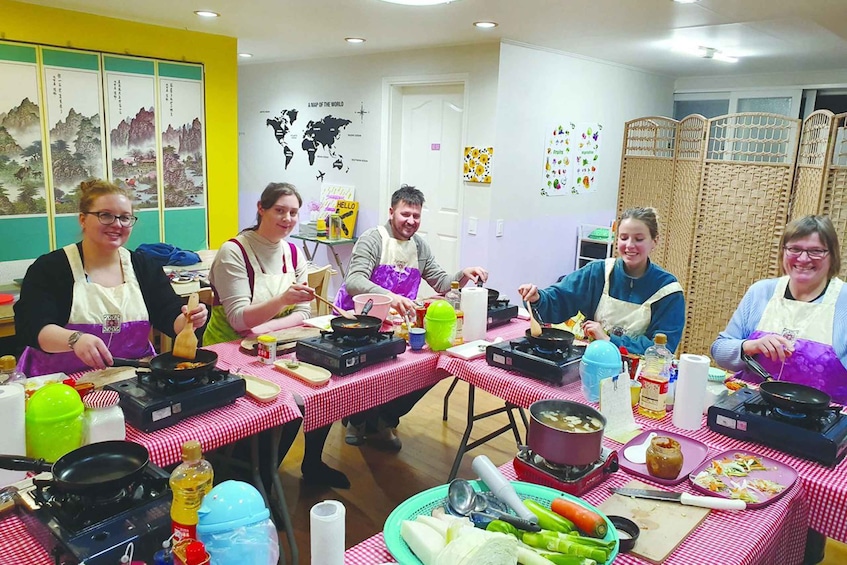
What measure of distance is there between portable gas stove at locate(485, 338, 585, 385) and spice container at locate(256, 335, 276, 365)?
770 mm

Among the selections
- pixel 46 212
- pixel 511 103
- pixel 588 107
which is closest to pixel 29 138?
pixel 46 212

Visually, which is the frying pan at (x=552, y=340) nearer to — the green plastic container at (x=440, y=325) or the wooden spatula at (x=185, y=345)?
the green plastic container at (x=440, y=325)

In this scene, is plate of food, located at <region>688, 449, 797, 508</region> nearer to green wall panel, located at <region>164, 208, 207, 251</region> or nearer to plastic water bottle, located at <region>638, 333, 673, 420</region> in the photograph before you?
plastic water bottle, located at <region>638, 333, 673, 420</region>

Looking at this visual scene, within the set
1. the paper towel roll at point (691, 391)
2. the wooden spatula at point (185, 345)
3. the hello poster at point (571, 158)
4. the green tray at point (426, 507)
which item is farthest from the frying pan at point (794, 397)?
the hello poster at point (571, 158)

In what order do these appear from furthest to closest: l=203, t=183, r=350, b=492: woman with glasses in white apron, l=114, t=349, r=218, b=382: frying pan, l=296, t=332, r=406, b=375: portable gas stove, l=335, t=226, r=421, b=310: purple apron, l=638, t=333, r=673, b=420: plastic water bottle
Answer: l=335, t=226, r=421, b=310: purple apron < l=203, t=183, r=350, b=492: woman with glasses in white apron < l=296, t=332, r=406, b=375: portable gas stove < l=638, t=333, r=673, b=420: plastic water bottle < l=114, t=349, r=218, b=382: frying pan

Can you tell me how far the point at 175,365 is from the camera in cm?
181

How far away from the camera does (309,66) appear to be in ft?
20.8

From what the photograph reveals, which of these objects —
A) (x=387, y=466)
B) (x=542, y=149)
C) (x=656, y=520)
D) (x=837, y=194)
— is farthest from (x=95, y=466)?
(x=542, y=149)

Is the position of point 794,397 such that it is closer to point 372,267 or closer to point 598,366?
point 598,366

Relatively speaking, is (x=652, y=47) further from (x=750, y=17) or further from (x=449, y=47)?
(x=449, y=47)

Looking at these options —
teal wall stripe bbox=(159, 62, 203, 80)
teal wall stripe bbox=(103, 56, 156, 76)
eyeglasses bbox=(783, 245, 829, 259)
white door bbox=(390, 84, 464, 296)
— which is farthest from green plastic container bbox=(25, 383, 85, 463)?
white door bbox=(390, 84, 464, 296)

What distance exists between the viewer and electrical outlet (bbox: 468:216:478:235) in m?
5.13

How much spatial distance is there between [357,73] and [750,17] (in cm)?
334

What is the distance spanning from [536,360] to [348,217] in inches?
163
